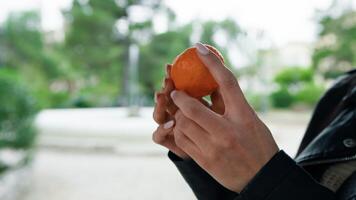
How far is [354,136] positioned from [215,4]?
52.7 inches

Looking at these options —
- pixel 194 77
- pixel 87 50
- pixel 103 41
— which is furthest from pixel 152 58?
pixel 194 77

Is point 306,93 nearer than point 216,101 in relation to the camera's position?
No

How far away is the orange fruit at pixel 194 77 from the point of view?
0.35m

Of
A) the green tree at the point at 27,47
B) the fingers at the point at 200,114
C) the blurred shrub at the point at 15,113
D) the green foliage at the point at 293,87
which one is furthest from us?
the green tree at the point at 27,47

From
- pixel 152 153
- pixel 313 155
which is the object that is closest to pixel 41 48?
pixel 152 153

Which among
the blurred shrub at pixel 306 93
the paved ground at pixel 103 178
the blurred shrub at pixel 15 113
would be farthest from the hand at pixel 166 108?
the blurred shrub at pixel 306 93

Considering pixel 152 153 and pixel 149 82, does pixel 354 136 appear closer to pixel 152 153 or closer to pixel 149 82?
pixel 152 153

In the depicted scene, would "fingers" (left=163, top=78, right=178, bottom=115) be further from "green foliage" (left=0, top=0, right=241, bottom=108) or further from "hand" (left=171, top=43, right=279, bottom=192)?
"green foliage" (left=0, top=0, right=241, bottom=108)

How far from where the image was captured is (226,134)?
11.5 inches

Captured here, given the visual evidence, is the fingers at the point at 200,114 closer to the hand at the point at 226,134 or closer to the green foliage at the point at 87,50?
the hand at the point at 226,134

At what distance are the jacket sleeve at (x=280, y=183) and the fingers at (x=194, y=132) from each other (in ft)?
0.17

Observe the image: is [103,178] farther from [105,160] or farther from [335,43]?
[335,43]

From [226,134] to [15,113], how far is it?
5.02ft

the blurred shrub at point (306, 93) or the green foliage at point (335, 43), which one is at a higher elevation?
the green foliage at point (335, 43)
